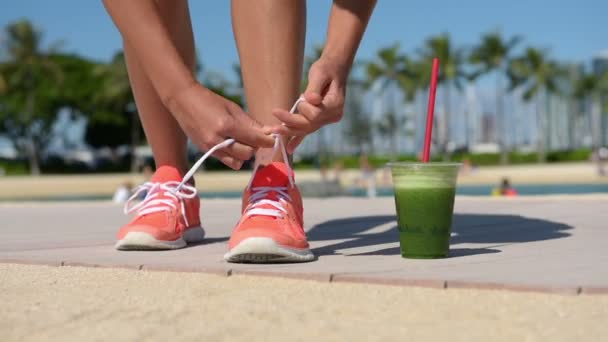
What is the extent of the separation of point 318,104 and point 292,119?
0.09 m

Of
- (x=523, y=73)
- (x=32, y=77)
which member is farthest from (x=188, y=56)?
(x=523, y=73)

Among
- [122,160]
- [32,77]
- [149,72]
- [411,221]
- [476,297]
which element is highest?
[32,77]

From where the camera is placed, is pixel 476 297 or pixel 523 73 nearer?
pixel 476 297

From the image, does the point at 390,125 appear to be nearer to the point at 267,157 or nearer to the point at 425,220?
the point at 267,157

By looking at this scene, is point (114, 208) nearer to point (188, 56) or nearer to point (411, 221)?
point (188, 56)

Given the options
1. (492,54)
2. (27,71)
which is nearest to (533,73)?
(492,54)

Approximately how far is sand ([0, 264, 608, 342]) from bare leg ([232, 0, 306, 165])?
Result: 625 mm

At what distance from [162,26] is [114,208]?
327cm

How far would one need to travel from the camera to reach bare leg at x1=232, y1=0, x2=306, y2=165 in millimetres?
2668

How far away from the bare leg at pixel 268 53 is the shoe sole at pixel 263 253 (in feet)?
0.99

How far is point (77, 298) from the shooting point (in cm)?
206

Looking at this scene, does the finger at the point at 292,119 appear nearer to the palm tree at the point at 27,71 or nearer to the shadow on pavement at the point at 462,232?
the shadow on pavement at the point at 462,232

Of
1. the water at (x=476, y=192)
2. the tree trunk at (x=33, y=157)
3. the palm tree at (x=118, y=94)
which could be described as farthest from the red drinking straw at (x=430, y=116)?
the palm tree at (x=118, y=94)

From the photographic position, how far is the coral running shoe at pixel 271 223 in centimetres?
244
